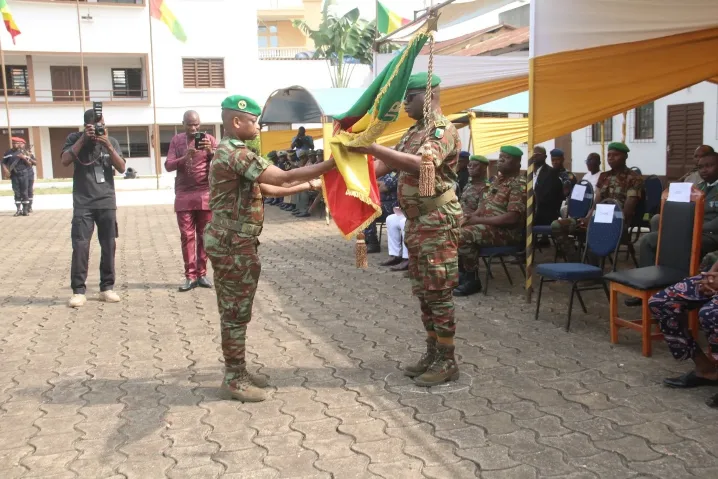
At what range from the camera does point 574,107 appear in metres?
6.01

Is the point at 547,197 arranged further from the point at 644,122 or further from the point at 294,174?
the point at 644,122

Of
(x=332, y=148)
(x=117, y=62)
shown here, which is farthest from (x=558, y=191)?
(x=117, y=62)

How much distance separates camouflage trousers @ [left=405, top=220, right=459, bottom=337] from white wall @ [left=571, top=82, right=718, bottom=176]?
390 inches

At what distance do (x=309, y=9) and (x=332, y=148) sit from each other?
4770 centimetres

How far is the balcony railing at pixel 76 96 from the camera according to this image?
1223 inches

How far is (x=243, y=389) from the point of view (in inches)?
160

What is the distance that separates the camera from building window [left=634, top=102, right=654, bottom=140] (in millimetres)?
13805

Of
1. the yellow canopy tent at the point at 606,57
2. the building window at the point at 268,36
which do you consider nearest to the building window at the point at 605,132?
the yellow canopy tent at the point at 606,57

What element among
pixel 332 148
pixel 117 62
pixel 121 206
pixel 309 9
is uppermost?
pixel 309 9

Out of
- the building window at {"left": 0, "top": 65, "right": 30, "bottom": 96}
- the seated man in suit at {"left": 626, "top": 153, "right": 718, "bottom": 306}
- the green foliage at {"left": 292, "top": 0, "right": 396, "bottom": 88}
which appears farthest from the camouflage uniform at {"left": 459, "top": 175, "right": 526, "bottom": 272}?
the building window at {"left": 0, "top": 65, "right": 30, "bottom": 96}

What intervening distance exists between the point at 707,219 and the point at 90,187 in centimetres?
571

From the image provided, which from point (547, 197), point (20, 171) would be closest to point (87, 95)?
point (20, 171)

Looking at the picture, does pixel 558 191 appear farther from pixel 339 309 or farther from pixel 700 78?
pixel 339 309

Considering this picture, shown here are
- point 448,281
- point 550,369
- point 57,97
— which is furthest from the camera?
point 57,97
